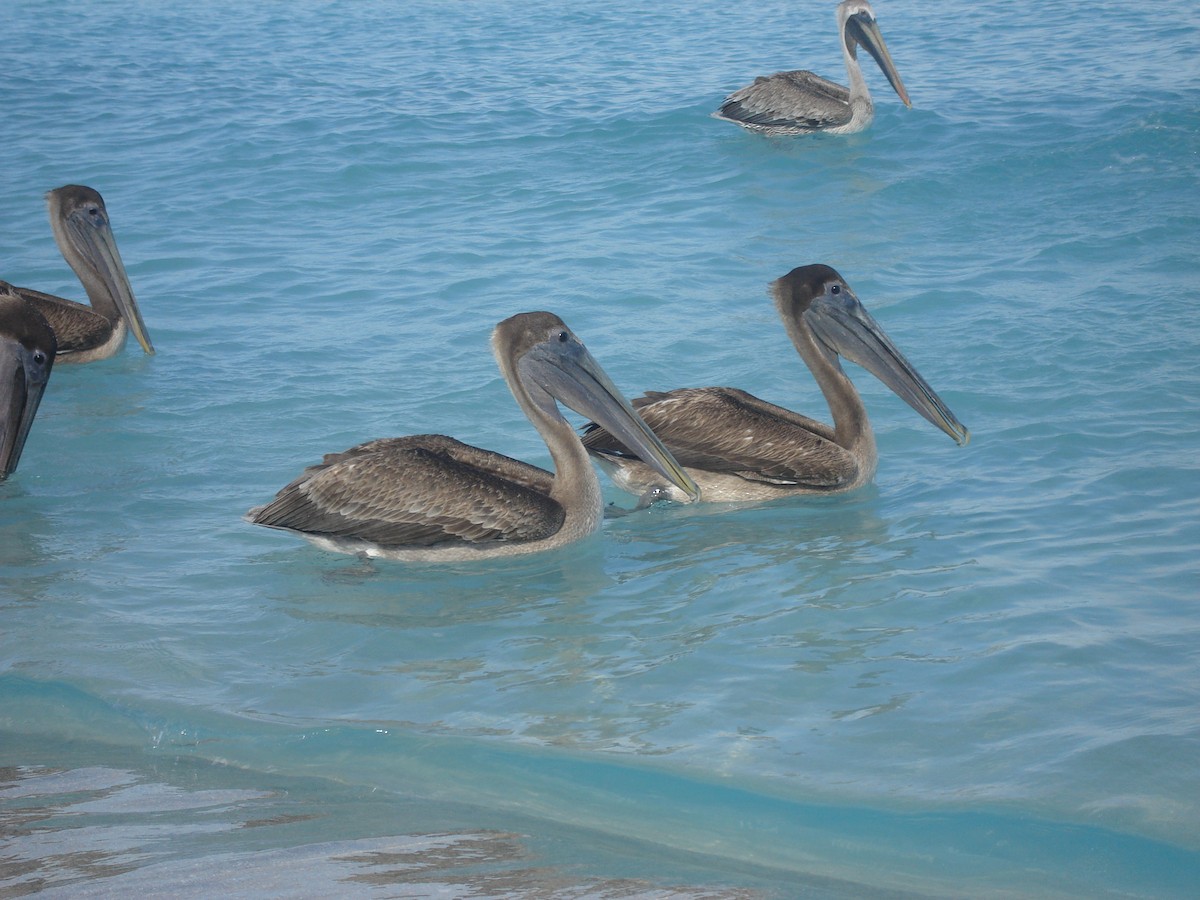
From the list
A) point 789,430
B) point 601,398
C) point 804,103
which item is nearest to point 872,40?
point 804,103

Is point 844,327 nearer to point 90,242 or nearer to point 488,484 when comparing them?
point 488,484

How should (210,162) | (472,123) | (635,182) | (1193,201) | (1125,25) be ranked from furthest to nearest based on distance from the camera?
1. (1125,25)
2. (472,123)
3. (210,162)
4. (635,182)
5. (1193,201)

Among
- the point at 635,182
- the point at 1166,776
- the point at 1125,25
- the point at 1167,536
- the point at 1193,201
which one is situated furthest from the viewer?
the point at 1125,25

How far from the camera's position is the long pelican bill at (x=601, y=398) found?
6254 mm

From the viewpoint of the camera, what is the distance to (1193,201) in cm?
1084

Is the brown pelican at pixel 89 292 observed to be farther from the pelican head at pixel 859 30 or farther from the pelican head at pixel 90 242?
the pelican head at pixel 859 30

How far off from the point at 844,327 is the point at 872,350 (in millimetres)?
201

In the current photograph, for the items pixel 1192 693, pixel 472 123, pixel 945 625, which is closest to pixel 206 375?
pixel 945 625

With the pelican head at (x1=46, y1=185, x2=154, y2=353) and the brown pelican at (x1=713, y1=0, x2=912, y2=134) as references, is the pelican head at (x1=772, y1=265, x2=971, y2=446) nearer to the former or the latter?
the pelican head at (x1=46, y1=185, x2=154, y2=353)

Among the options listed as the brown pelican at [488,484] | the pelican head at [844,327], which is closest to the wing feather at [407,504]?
the brown pelican at [488,484]

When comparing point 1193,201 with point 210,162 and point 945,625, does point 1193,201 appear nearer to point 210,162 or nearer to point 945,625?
point 945,625

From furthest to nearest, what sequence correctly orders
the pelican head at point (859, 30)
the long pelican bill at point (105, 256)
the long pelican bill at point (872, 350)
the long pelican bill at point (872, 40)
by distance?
the pelican head at point (859, 30), the long pelican bill at point (872, 40), the long pelican bill at point (105, 256), the long pelican bill at point (872, 350)

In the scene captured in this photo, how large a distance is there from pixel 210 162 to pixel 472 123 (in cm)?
294

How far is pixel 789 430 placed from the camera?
686 centimetres
